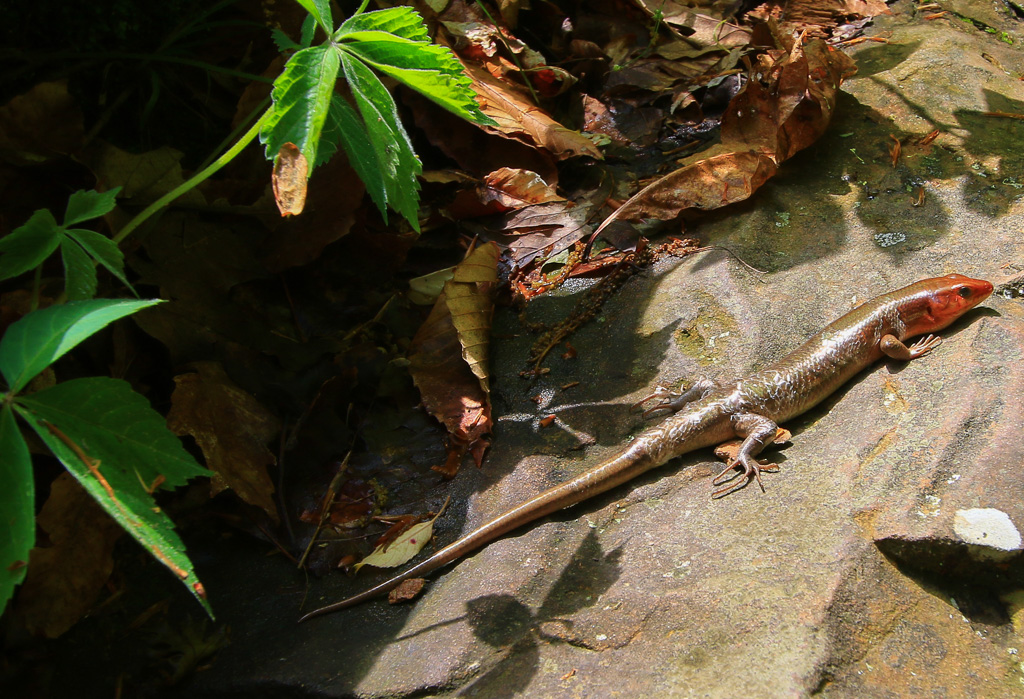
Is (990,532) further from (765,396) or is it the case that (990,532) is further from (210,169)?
(210,169)

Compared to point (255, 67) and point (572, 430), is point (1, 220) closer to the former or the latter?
point (255, 67)

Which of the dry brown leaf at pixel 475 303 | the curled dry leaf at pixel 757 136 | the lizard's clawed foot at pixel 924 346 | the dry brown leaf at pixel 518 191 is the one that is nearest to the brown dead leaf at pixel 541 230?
the dry brown leaf at pixel 518 191

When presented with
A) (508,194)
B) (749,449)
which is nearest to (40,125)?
(508,194)

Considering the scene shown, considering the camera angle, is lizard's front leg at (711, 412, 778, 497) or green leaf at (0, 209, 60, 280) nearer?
green leaf at (0, 209, 60, 280)

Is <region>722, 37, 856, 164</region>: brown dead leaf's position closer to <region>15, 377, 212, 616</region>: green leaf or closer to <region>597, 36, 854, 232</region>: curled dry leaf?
<region>597, 36, 854, 232</region>: curled dry leaf

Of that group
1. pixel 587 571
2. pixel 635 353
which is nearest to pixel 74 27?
pixel 635 353

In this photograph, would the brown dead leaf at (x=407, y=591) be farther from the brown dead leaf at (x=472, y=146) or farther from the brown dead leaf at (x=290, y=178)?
the brown dead leaf at (x=472, y=146)

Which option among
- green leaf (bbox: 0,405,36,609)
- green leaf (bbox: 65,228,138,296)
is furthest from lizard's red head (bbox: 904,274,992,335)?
green leaf (bbox: 0,405,36,609)
